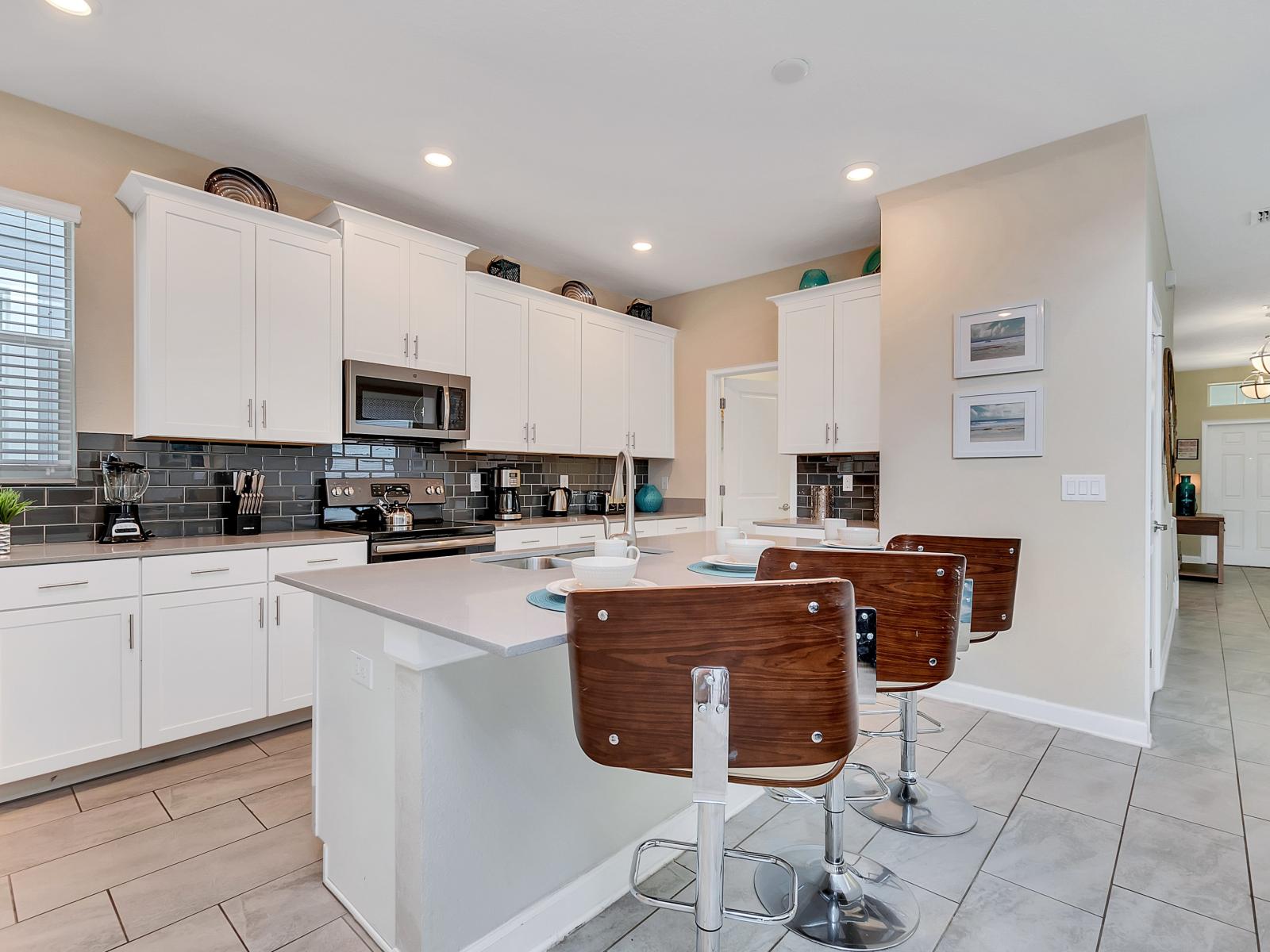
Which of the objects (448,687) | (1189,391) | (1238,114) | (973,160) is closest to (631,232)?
(973,160)

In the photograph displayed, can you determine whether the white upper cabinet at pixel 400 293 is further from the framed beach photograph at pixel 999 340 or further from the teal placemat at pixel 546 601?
the framed beach photograph at pixel 999 340

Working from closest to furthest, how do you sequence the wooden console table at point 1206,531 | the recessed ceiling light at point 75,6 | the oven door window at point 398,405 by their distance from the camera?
1. the recessed ceiling light at point 75,6
2. the oven door window at point 398,405
3. the wooden console table at point 1206,531

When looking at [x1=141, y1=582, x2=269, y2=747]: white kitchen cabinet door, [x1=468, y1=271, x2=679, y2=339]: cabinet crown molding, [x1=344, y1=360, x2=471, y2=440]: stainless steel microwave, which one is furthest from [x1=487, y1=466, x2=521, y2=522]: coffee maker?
[x1=141, y1=582, x2=269, y2=747]: white kitchen cabinet door

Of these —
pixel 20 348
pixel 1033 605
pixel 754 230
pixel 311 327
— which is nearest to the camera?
pixel 20 348

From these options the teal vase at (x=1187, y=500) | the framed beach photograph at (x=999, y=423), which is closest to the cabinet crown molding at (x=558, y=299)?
the framed beach photograph at (x=999, y=423)

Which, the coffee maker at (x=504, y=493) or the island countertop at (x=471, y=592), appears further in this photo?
the coffee maker at (x=504, y=493)

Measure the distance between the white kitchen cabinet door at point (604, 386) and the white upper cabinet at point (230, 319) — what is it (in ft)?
6.15

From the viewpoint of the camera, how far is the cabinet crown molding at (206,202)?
2756 millimetres

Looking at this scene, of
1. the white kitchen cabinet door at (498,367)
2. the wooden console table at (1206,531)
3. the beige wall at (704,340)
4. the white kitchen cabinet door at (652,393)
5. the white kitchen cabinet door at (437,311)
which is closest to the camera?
the white kitchen cabinet door at (437,311)

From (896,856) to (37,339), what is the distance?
153 inches

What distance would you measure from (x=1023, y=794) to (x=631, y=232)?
3611 millimetres

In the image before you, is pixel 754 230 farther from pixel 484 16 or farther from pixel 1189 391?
pixel 1189 391

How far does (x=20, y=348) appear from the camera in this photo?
269 cm

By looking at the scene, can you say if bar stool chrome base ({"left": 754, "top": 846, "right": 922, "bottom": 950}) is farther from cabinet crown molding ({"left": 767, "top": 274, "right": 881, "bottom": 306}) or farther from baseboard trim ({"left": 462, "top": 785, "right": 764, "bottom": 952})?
cabinet crown molding ({"left": 767, "top": 274, "right": 881, "bottom": 306})
